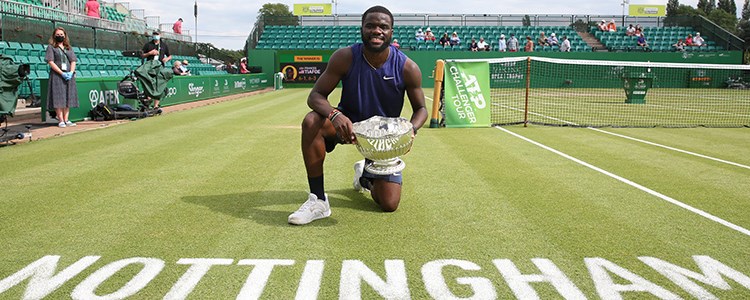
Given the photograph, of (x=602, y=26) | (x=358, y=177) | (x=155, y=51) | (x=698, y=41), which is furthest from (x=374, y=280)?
(x=602, y=26)

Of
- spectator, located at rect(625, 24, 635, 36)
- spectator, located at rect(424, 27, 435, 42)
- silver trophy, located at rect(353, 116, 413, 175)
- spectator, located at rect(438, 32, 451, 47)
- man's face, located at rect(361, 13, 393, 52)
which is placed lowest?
silver trophy, located at rect(353, 116, 413, 175)

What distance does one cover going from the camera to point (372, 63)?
5023 mm

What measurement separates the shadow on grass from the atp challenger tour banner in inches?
292

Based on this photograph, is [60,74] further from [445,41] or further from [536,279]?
[445,41]

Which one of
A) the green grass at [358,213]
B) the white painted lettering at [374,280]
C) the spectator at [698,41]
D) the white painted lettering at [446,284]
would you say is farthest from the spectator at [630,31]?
the white painted lettering at [374,280]

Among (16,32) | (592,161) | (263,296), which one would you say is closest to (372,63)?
(263,296)

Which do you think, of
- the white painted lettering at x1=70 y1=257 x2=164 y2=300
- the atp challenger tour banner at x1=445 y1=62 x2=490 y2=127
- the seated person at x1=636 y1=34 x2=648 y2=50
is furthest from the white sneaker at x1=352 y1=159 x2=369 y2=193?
the seated person at x1=636 y1=34 x2=648 y2=50

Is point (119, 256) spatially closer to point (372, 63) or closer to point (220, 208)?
point (220, 208)

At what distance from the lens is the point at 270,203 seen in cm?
547

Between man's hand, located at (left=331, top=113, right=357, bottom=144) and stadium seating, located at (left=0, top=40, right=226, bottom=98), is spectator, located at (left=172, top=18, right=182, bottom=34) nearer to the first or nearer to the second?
stadium seating, located at (left=0, top=40, right=226, bottom=98)

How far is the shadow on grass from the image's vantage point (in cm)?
492

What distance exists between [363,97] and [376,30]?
23.7 inches

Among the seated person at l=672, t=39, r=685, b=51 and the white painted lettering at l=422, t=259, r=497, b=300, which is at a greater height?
the seated person at l=672, t=39, r=685, b=51

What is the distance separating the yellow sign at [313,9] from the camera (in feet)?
199
